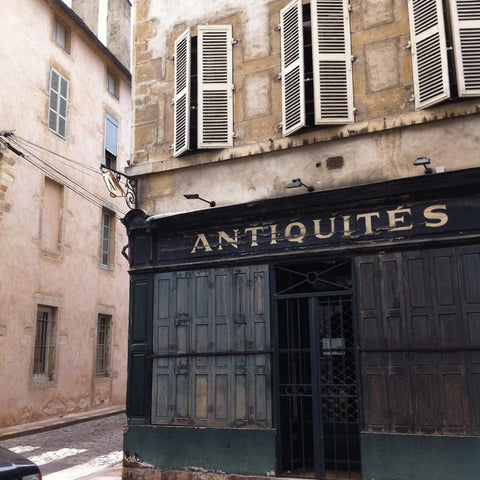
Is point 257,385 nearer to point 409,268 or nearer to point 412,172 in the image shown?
point 409,268

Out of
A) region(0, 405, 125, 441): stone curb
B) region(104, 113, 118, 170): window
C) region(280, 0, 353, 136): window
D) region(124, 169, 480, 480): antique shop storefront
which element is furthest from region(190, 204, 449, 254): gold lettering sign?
region(104, 113, 118, 170): window

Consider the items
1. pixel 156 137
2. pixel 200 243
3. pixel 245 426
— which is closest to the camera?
pixel 245 426

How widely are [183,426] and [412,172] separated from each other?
4624mm

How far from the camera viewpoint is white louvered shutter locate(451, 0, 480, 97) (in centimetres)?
705

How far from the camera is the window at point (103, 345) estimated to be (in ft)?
56.3

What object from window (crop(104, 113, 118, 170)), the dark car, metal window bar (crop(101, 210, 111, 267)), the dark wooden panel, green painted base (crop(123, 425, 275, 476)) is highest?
window (crop(104, 113, 118, 170))

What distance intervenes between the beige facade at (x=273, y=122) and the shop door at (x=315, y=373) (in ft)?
4.78

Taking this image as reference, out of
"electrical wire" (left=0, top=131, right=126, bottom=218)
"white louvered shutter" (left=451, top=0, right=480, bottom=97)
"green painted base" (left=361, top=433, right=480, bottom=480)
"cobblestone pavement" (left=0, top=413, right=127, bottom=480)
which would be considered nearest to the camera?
"green painted base" (left=361, top=433, right=480, bottom=480)

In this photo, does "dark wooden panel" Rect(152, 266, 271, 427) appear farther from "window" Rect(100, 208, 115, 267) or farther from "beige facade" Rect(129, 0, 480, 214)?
"window" Rect(100, 208, 115, 267)

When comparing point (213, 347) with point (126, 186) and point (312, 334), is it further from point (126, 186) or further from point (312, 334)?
point (126, 186)

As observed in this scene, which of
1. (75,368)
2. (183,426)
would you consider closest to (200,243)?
(183,426)

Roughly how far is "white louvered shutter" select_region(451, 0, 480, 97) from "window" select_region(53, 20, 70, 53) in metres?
11.9

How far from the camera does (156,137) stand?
30.9ft

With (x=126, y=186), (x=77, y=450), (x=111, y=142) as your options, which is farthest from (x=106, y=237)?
(x=126, y=186)
